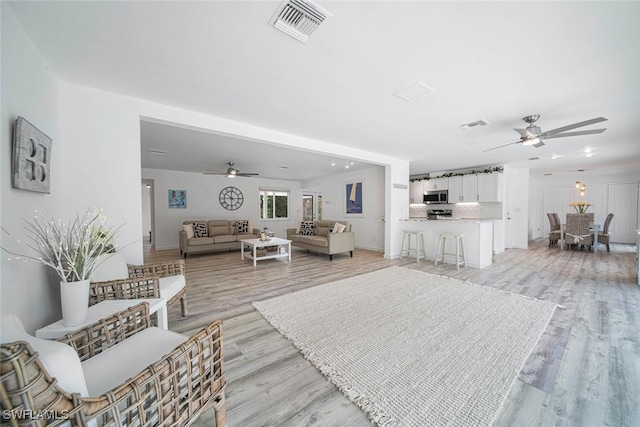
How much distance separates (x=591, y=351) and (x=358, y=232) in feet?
18.8

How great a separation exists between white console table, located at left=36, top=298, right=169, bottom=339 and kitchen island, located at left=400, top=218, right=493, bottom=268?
5342 mm

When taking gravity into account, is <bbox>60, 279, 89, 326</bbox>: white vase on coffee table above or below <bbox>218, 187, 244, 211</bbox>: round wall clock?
below

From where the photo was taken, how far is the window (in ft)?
29.8

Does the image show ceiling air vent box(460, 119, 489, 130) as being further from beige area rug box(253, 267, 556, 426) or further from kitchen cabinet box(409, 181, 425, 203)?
kitchen cabinet box(409, 181, 425, 203)

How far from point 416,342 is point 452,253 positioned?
3.79m

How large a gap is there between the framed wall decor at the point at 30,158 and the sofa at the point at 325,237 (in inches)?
176

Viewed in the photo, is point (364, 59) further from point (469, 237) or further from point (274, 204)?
point (274, 204)

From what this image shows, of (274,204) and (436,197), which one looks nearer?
(436,197)

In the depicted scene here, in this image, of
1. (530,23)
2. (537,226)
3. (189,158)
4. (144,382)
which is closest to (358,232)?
(189,158)

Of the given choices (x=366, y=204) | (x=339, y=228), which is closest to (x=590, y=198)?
(x=366, y=204)

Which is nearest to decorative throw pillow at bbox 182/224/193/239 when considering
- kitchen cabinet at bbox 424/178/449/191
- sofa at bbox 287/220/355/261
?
sofa at bbox 287/220/355/261

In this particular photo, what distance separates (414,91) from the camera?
96.3 inches

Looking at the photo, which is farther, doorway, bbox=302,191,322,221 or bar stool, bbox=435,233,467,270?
doorway, bbox=302,191,322,221

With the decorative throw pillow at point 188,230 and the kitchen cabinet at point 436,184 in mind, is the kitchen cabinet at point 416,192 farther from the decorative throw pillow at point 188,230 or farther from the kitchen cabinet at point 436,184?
the decorative throw pillow at point 188,230
